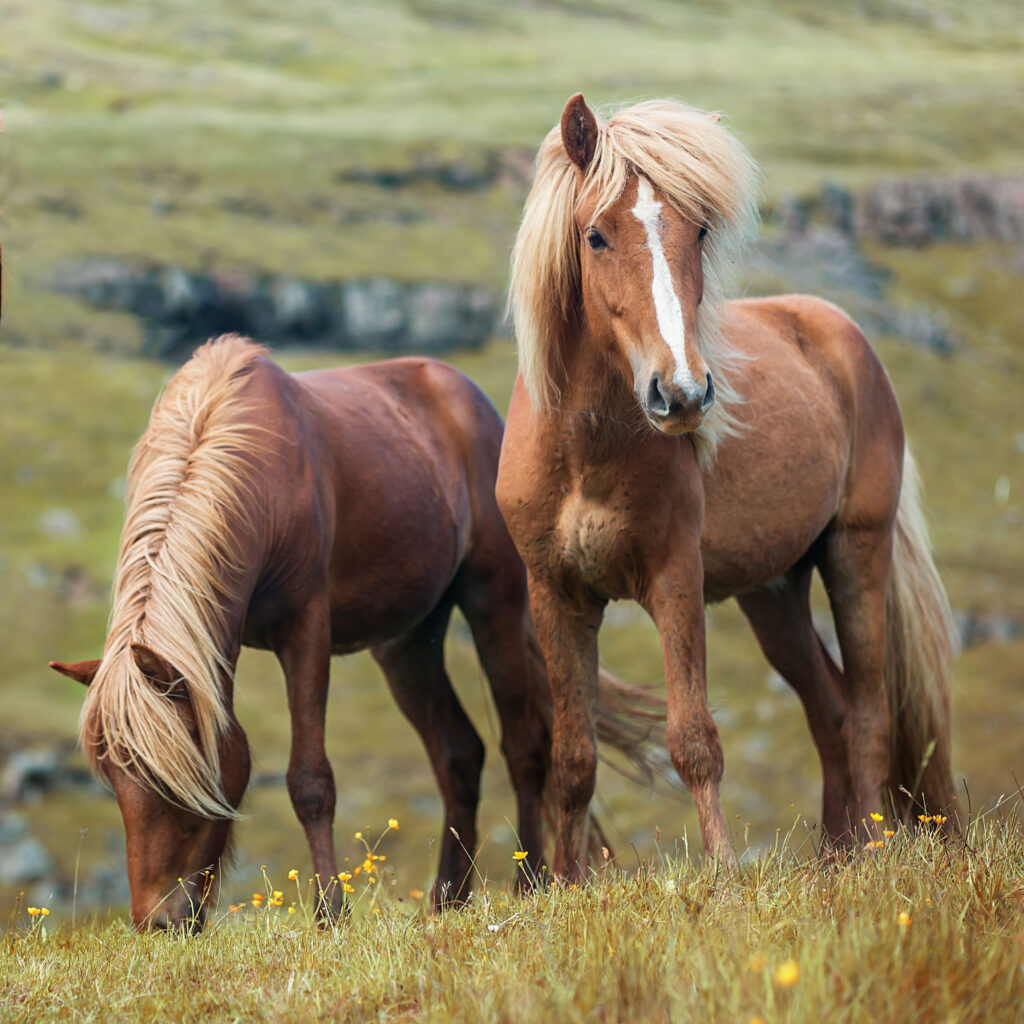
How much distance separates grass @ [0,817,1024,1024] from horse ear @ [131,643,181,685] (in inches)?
42.1

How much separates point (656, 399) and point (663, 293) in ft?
1.48

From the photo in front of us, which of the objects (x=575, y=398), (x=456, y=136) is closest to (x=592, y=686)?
(x=575, y=398)

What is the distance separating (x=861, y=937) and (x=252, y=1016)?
5.52 feet

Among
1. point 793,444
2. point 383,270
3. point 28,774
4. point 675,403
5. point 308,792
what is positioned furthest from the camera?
A: point 383,270

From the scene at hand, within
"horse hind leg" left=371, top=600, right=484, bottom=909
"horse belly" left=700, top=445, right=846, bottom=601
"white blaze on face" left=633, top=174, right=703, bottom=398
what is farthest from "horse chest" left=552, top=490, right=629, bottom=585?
"horse hind leg" left=371, top=600, right=484, bottom=909

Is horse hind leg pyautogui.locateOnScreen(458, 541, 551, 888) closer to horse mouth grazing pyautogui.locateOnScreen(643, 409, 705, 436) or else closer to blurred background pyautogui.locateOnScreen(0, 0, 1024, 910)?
blurred background pyautogui.locateOnScreen(0, 0, 1024, 910)

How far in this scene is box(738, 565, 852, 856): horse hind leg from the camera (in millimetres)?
7195

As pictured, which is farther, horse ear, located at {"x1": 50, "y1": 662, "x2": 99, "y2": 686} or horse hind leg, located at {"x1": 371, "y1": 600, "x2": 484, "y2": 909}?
horse hind leg, located at {"x1": 371, "y1": 600, "x2": 484, "y2": 909}

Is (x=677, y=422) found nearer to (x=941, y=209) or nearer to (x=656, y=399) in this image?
(x=656, y=399)

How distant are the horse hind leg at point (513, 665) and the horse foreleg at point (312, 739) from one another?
5.65 ft

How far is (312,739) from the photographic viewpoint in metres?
6.13

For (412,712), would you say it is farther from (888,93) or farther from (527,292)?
(888,93)

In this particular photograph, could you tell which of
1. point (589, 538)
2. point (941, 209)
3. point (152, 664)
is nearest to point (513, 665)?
point (589, 538)

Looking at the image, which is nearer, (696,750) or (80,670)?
(696,750)
